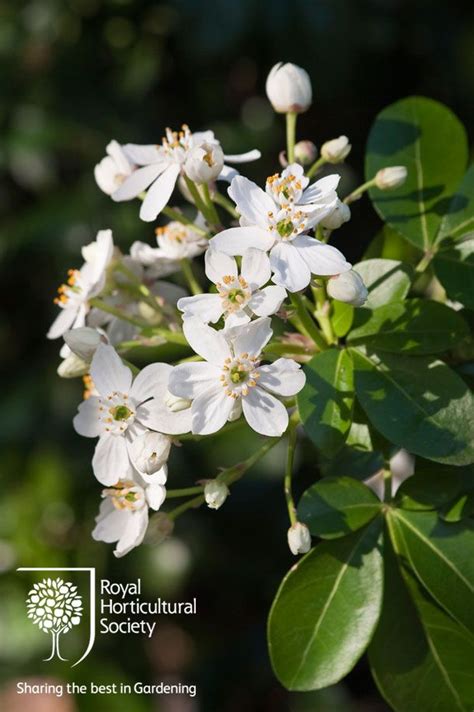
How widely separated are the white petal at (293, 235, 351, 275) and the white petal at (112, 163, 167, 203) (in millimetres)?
396

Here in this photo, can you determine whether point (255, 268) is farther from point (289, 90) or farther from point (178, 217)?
point (289, 90)

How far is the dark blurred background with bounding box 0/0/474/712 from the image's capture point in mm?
3014

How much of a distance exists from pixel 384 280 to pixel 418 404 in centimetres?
23

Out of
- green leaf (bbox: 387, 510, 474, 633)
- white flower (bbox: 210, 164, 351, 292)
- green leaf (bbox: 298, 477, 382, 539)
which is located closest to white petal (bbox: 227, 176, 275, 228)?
white flower (bbox: 210, 164, 351, 292)

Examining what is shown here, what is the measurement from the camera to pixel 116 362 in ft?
5.09

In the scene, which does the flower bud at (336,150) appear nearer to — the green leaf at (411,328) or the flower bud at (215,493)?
the green leaf at (411,328)

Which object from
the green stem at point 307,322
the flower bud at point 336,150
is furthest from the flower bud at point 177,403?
the flower bud at point 336,150

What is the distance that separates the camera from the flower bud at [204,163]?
1.59 metres

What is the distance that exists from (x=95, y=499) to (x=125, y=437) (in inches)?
60.8

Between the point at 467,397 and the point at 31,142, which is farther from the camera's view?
the point at 31,142

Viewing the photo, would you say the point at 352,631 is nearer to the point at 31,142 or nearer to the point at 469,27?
the point at 31,142

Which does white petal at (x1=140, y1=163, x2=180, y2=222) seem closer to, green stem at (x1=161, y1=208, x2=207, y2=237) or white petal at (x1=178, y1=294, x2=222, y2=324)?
green stem at (x1=161, y1=208, x2=207, y2=237)

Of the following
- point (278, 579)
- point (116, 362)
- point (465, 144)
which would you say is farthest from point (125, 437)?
point (278, 579)

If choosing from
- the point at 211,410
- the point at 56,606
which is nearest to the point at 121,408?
the point at 211,410
